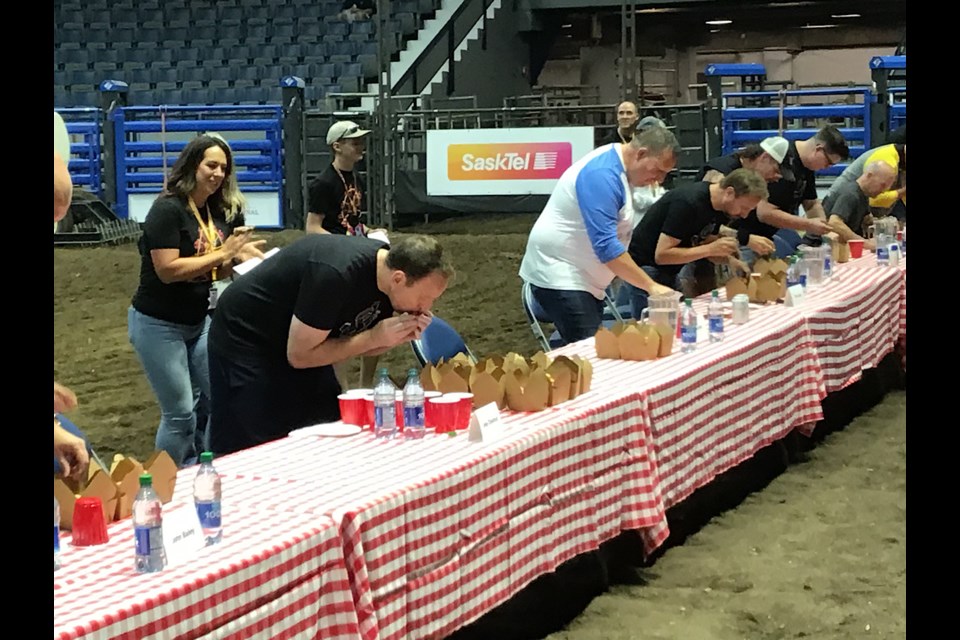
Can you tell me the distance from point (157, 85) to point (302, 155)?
14.8ft

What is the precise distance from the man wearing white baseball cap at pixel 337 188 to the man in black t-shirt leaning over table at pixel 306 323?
2.35 m

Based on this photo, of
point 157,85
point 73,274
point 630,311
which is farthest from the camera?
point 157,85

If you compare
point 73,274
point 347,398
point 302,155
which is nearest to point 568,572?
point 347,398

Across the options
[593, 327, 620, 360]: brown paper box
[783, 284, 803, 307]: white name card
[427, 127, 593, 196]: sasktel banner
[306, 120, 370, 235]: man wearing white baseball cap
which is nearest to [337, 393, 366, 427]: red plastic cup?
[593, 327, 620, 360]: brown paper box

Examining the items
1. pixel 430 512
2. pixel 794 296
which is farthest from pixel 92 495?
pixel 794 296

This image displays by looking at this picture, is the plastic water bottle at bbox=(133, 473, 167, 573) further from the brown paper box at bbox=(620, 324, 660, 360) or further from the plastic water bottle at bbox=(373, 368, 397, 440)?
the brown paper box at bbox=(620, 324, 660, 360)

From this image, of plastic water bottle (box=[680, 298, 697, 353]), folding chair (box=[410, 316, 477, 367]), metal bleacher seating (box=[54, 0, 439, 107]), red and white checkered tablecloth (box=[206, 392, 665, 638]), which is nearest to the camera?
red and white checkered tablecloth (box=[206, 392, 665, 638])

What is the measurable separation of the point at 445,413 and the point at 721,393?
5.09ft

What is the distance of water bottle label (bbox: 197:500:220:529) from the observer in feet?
8.09

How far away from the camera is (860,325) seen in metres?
6.20

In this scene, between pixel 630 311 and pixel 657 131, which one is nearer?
pixel 657 131

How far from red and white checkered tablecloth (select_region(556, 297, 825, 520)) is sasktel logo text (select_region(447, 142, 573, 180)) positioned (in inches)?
358
